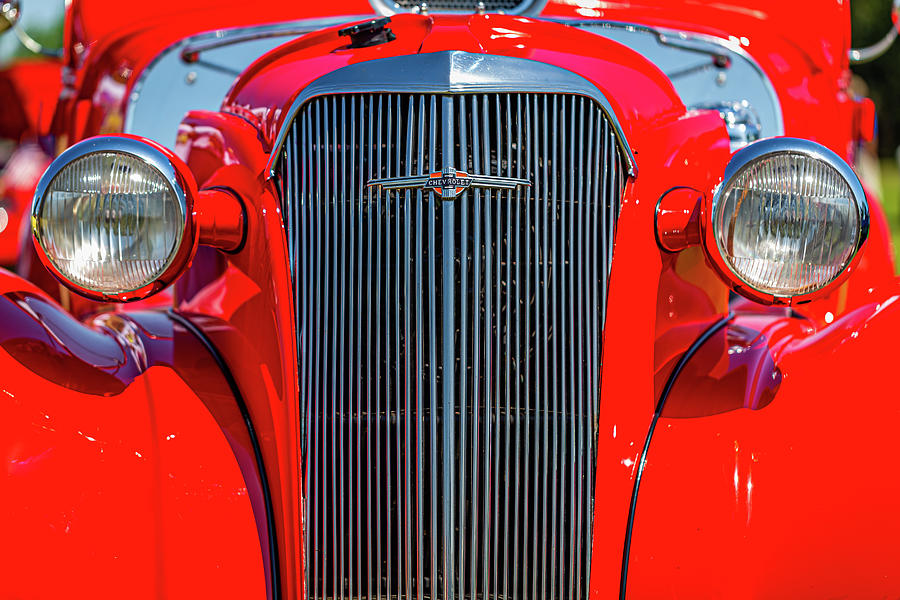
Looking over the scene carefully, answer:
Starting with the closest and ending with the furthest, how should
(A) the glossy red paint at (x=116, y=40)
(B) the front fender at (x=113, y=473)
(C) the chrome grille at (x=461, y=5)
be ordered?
(B) the front fender at (x=113, y=473) < (C) the chrome grille at (x=461, y=5) < (A) the glossy red paint at (x=116, y=40)

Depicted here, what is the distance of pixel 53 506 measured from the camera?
6.15 ft

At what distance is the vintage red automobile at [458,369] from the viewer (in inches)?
74.9

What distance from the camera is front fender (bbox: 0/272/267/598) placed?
1864mm

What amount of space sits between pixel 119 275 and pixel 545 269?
86cm

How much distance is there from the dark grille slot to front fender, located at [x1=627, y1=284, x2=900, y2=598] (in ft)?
0.57

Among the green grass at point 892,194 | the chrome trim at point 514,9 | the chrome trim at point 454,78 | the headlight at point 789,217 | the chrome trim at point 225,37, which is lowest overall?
the green grass at point 892,194

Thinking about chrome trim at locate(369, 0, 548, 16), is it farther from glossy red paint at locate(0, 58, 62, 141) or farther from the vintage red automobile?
glossy red paint at locate(0, 58, 62, 141)

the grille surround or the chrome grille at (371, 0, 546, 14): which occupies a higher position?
the chrome grille at (371, 0, 546, 14)

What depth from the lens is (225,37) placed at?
309 centimetres

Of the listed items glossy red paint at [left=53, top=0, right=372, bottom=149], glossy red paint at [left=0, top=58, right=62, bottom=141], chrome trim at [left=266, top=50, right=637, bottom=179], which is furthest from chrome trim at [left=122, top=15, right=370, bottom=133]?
glossy red paint at [left=0, top=58, right=62, bottom=141]

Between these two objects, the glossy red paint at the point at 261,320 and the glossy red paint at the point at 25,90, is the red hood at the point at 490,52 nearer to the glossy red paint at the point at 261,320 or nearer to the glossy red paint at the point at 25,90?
the glossy red paint at the point at 261,320

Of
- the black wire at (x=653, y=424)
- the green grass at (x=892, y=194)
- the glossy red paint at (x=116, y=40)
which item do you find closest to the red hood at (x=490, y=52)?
the black wire at (x=653, y=424)

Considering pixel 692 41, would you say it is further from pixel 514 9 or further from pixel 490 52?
pixel 490 52

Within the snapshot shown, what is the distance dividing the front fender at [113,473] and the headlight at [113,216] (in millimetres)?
213
